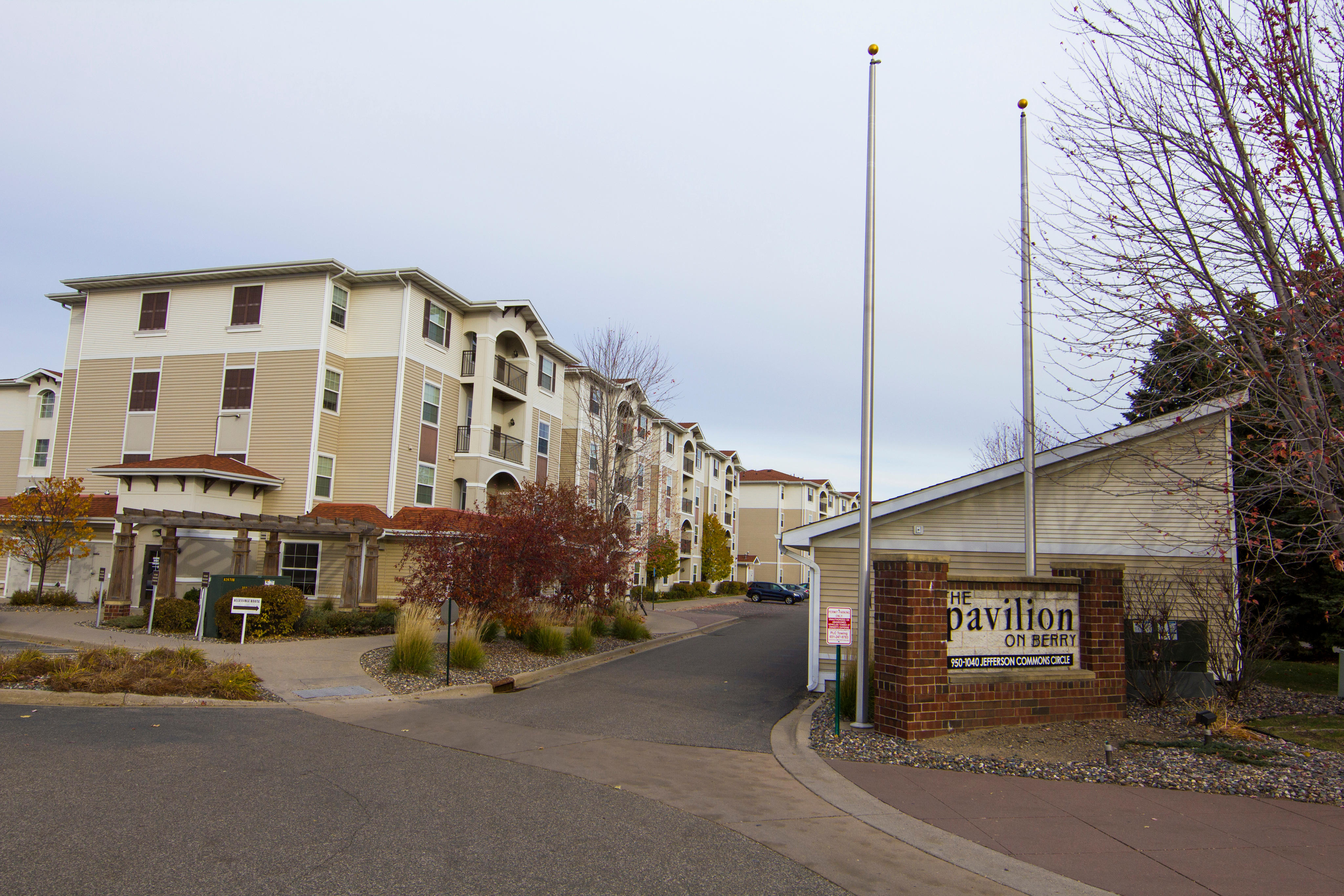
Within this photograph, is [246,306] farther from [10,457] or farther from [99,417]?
[10,457]

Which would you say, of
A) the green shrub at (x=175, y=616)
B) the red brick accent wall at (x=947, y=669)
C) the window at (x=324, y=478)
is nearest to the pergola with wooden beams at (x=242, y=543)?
the green shrub at (x=175, y=616)

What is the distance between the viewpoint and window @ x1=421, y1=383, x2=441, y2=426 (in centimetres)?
2930

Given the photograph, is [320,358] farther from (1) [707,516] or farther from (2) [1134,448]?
(1) [707,516]

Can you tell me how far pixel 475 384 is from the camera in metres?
31.2

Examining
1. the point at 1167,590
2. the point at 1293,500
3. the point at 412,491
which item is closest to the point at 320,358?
the point at 412,491

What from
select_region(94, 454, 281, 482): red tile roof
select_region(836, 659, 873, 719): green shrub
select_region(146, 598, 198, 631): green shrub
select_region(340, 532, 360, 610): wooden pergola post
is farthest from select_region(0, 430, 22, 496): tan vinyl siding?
select_region(836, 659, 873, 719): green shrub

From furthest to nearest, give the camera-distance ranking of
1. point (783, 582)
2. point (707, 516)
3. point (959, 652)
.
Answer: point (783, 582)
point (707, 516)
point (959, 652)

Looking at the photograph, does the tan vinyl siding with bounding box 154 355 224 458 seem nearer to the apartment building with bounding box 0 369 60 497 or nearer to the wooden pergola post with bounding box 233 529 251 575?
the wooden pergola post with bounding box 233 529 251 575

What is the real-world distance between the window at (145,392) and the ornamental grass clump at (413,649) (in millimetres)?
18925

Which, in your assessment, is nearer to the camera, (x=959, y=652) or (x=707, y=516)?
(x=959, y=652)

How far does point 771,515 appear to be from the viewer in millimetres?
76938

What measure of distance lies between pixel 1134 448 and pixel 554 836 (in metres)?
11.6

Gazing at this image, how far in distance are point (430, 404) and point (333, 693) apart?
17.9 meters

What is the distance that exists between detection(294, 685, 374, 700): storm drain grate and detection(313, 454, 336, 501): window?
15.3 meters
